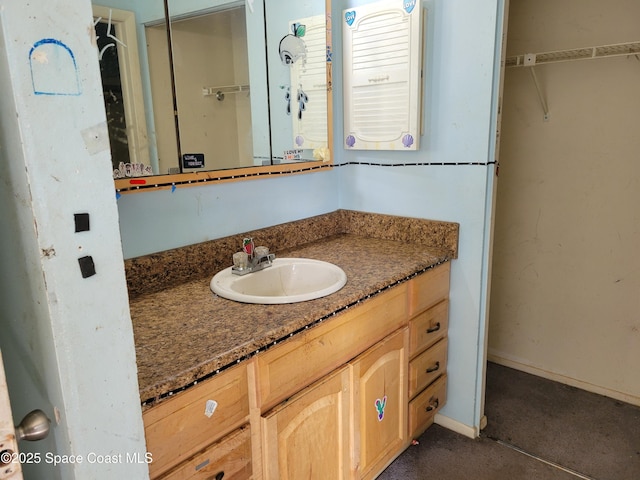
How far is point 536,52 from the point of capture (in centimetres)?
218

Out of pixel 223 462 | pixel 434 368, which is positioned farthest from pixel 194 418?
pixel 434 368

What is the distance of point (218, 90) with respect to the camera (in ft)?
5.12

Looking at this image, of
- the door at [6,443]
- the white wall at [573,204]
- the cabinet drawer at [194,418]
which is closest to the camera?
the door at [6,443]

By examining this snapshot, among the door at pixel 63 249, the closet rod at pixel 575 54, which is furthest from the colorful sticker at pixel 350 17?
the door at pixel 63 249

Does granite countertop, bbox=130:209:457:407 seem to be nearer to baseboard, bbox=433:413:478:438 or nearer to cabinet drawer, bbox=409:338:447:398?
cabinet drawer, bbox=409:338:447:398

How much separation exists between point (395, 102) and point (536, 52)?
33.6 inches

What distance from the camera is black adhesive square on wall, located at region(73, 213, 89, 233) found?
0.60 metres

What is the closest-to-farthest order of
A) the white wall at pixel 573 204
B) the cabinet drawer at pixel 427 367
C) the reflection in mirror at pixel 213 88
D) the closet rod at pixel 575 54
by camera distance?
1. the reflection in mirror at pixel 213 88
2. the cabinet drawer at pixel 427 367
3. the closet rod at pixel 575 54
4. the white wall at pixel 573 204

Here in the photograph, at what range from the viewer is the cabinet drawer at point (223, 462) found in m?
1.02

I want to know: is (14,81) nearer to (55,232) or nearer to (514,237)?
(55,232)

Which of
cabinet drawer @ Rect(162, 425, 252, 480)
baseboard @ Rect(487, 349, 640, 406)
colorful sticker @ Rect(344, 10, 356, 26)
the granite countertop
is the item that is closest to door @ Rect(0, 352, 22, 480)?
the granite countertop

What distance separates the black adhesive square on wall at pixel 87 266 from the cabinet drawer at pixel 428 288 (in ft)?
3.97

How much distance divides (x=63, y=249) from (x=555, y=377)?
2461 millimetres

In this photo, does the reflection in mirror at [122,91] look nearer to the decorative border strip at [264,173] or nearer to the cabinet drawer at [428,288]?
the decorative border strip at [264,173]
